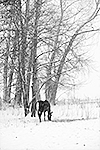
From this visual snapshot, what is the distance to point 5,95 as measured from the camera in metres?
19.2

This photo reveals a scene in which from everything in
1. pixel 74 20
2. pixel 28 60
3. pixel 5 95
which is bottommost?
pixel 5 95

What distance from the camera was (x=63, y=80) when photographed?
20000mm

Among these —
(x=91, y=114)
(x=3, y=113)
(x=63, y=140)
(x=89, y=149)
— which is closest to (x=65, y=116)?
(x=91, y=114)

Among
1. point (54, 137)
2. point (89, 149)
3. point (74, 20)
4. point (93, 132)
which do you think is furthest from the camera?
point (74, 20)

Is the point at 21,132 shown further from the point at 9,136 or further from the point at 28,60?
the point at 28,60

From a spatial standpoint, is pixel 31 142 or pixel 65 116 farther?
pixel 65 116

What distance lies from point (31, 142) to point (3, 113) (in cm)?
690

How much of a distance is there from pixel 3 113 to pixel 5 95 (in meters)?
4.84

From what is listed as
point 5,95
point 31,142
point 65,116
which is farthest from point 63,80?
point 31,142

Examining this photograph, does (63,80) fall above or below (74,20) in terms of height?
below

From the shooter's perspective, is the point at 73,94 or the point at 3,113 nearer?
the point at 3,113

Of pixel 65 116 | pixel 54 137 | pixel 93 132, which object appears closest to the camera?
pixel 54 137

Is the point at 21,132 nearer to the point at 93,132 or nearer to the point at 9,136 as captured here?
the point at 9,136

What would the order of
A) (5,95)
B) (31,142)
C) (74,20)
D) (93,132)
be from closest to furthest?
(31,142), (93,132), (74,20), (5,95)
